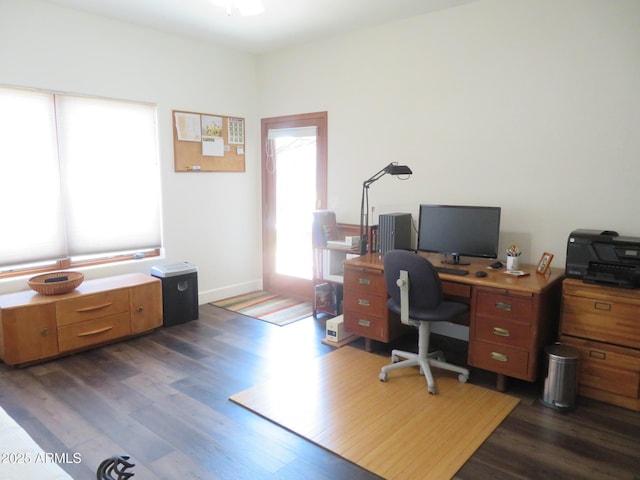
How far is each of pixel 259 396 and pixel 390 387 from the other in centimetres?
86

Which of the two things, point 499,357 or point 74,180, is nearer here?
point 499,357

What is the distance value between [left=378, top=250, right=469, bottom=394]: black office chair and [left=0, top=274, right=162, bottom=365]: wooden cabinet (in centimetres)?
212

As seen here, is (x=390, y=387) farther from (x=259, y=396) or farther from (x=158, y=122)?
(x=158, y=122)

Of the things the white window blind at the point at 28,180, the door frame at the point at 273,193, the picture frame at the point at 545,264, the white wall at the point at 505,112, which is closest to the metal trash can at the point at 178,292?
the white window blind at the point at 28,180

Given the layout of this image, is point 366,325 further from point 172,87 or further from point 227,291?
point 172,87

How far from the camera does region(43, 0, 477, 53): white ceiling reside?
11.6 feet

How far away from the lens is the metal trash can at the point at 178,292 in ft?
13.4

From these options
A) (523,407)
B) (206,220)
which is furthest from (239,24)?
(523,407)

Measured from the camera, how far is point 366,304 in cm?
349

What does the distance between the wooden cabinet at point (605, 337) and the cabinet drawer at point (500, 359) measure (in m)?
0.32

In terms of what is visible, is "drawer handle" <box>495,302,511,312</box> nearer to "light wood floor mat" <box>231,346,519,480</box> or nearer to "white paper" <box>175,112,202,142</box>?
"light wood floor mat" <box>231,346,519,480</box>

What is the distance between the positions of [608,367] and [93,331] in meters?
3.62

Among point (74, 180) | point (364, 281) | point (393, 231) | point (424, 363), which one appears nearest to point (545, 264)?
point (424, 363)

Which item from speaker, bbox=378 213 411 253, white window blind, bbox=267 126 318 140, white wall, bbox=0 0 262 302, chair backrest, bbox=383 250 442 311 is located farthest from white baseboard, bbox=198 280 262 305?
chair backrest, bbox=383 250 442 311
